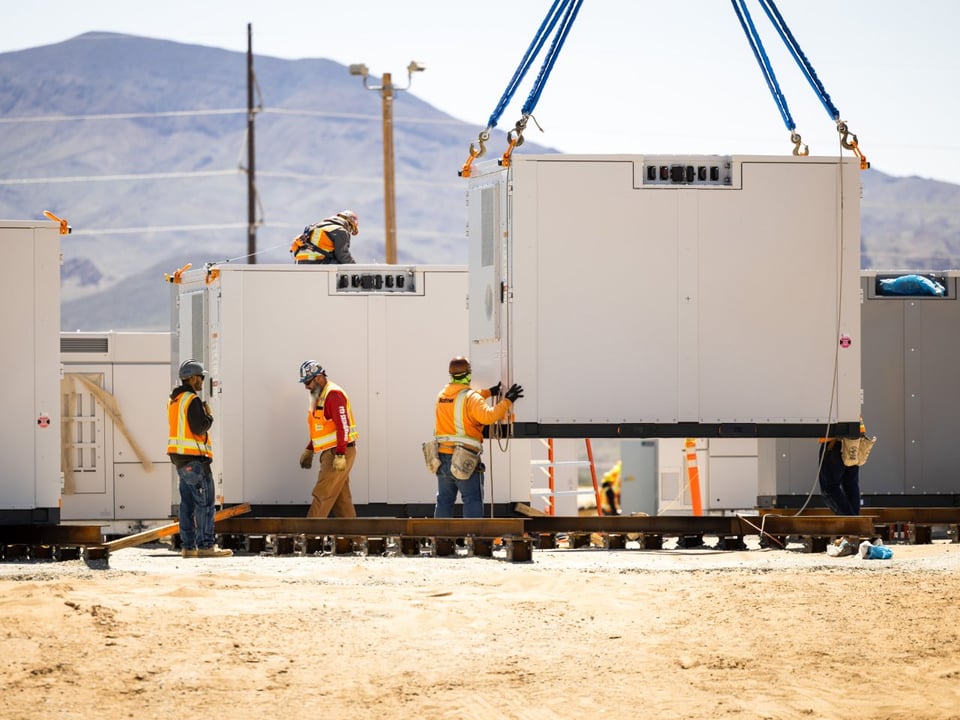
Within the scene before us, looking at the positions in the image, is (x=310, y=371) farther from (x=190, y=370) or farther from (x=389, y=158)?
(x=389, y=158)

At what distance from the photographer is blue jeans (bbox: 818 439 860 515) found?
51.4ft

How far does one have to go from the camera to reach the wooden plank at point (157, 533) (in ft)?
45.7

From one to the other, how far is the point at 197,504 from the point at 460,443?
99.1 inches

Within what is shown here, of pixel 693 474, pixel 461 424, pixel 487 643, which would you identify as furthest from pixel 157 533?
pixel 693 474

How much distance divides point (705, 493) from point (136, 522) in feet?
22.5

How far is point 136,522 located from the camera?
19.4 m

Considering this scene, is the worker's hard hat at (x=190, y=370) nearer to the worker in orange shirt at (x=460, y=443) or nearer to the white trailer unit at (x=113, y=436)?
the worker in orange shirt at (x=460, y=443)

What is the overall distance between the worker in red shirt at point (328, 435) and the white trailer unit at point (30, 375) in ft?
8.36

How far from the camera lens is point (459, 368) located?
50.3ft

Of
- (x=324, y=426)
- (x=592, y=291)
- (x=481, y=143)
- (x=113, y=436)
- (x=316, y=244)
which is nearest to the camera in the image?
(x=481, y=143)

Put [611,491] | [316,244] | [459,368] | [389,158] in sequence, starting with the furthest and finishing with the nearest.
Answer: [389,158] → [611,491] → [316,244] → [459,368]

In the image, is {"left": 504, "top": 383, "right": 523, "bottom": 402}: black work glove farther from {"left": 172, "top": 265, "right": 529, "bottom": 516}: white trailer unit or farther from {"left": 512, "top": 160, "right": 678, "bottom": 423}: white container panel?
{"left": 172, "top": 265, "right": 529, "bottom": 516}: white trailer unit

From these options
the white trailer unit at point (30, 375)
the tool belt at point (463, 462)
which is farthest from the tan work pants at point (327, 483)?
the white trailer unit at point (30, 375)

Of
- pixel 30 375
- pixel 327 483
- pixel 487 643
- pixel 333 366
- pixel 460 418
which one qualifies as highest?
pixel 333 366
